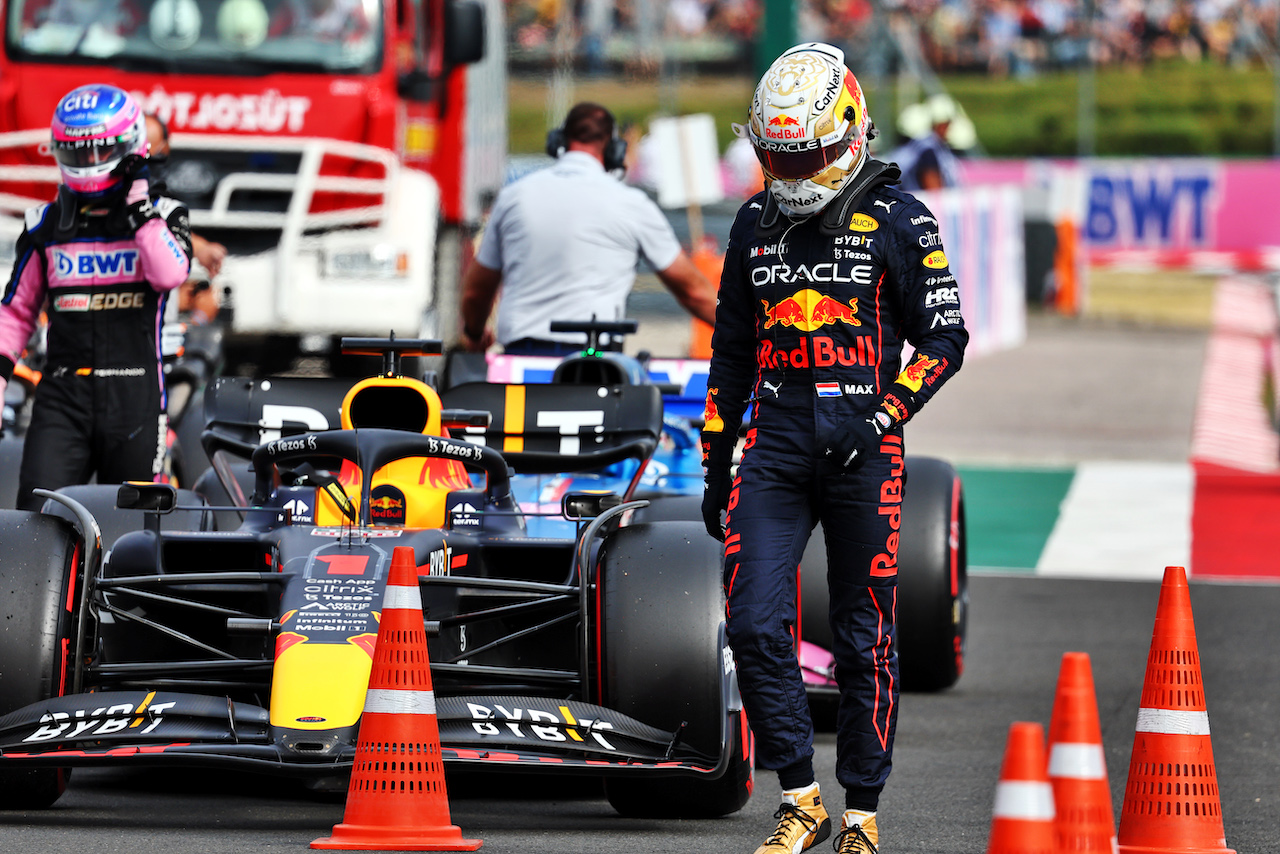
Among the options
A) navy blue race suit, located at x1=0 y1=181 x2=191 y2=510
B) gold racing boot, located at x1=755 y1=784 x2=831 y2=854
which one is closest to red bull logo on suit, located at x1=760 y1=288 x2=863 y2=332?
gold racing boot, located at x1=755 y1=784 x2=831 y2=854

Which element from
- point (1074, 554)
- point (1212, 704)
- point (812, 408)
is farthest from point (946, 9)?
point (812, 408)

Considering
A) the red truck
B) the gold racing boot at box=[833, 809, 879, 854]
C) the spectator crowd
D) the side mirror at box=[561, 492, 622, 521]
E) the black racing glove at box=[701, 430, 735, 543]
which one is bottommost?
the gold racing boot at box=[833, 809, 879, 854]

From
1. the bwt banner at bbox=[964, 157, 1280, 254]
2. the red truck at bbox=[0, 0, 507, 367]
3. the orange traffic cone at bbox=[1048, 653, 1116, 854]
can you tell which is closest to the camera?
the orange traffic cone at bbox=[1048, 653, 1116, 854]

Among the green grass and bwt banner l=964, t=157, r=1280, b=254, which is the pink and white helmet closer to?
bwt banner l=964, t=157, r=1280, b=254

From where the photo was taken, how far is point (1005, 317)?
75.0 feet

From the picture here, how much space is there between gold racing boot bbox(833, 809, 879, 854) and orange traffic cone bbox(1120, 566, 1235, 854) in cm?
58

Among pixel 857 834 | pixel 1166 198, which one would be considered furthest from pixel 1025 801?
pixel 1166 198

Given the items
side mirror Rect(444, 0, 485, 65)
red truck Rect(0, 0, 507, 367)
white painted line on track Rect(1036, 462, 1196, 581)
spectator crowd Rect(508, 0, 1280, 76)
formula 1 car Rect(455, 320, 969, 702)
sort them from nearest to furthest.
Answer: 1. formula 1 car Rect(455, 320, 969, 702)
2. white painted line on track Rect(1036, 462, 1196, 581)
3. red truck Rect(0, 0, 507, 367)
4. side mirror Rect(444, 0, 485, 65)
5. spectator crowd Rect(508, 0, 1280, 76)

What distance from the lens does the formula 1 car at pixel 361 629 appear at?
17.6 feet

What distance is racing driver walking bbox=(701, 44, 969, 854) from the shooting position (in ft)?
16.9

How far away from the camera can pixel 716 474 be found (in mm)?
5398

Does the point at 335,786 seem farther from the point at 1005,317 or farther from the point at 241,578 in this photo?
the point at 1005,317

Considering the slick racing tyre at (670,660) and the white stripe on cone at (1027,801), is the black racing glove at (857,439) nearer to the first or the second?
the slick racing tyre at (670,660)

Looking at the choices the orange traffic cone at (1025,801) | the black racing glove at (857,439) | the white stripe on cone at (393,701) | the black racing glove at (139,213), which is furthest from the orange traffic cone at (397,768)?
the black racing glove at (139,213)
